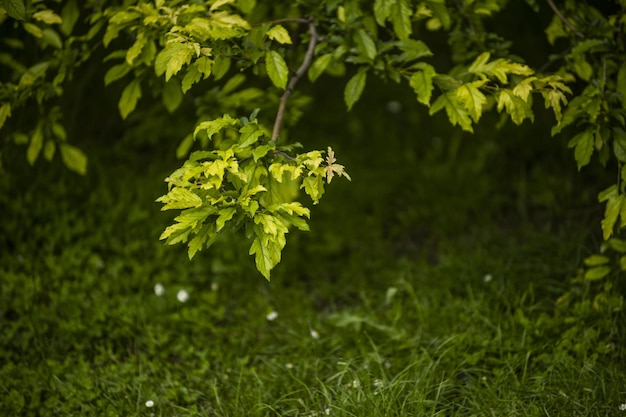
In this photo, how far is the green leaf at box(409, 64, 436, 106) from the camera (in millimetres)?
1853

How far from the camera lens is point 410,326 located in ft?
8.49

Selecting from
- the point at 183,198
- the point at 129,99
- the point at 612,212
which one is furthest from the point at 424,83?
the point at 129,99

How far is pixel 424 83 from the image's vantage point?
188 centimetres

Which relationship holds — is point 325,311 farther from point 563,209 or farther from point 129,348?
point 563,209

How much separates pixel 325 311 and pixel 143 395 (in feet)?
3.11

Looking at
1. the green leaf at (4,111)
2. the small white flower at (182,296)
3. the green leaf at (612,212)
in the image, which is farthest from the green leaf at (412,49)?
the small white flower at (182,296)

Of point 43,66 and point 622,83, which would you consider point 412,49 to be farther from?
point 43,66

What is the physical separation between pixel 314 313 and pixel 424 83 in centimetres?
134

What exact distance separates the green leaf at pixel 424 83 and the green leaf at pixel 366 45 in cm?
16

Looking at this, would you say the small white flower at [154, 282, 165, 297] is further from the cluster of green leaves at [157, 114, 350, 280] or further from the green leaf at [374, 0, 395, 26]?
the green leaf at [374, 0, 395, 26]

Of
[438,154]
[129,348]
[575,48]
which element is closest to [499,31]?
[438,154]

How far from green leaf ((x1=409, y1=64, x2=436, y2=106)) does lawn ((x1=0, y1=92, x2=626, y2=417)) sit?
96cm

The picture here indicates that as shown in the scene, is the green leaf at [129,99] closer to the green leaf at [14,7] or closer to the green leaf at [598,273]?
the green leaf at [14,7]

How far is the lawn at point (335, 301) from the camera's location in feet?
7.09
